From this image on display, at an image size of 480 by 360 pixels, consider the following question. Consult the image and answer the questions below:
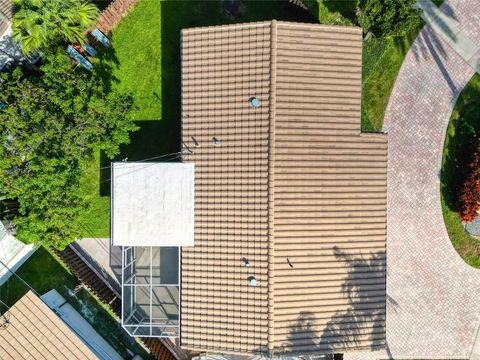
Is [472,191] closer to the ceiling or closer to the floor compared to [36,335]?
closer to the ceiling

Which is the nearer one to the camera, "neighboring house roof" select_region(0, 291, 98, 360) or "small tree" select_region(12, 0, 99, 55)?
"small tree" select_region(12, 0, 99, 55)

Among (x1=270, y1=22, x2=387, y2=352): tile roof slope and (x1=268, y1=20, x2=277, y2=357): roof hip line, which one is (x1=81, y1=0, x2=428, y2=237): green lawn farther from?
(x1=268, y1=20, x2=277, y2=357): roof hip line

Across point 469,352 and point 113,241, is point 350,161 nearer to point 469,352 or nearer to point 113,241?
point 113,241

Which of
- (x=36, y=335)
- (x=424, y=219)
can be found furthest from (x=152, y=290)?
(x=424, y=219)

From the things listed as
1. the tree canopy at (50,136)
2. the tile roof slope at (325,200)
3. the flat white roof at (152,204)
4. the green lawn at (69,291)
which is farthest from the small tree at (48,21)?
the green lawn at (69,291)

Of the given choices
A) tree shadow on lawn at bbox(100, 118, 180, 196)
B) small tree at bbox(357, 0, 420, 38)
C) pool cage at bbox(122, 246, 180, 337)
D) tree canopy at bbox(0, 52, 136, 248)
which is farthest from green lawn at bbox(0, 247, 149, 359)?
small tree at bbox(357, 0, 420, 38)

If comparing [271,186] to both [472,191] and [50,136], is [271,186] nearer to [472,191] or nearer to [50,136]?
[50,136]
